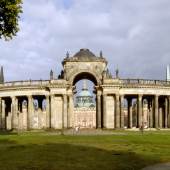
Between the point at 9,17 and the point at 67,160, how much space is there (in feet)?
50.1

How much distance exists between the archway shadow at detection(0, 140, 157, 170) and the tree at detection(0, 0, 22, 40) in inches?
401

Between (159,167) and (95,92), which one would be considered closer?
(159,167)

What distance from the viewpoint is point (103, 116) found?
396ft

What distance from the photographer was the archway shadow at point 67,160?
111ft

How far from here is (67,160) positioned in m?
37.2

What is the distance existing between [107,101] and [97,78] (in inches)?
223

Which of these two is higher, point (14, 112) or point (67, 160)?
point (14, 112)

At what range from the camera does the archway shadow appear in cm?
3397

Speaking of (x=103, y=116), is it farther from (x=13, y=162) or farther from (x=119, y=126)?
(x=13, y=162)

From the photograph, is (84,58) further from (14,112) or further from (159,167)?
(159,167)

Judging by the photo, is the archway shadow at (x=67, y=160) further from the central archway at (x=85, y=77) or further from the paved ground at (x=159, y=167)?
the central archway at (x=85, y=77)

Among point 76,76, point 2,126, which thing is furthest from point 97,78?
point 2,126

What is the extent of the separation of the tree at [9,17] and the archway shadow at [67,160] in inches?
401

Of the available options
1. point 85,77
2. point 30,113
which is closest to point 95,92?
point 85,77
